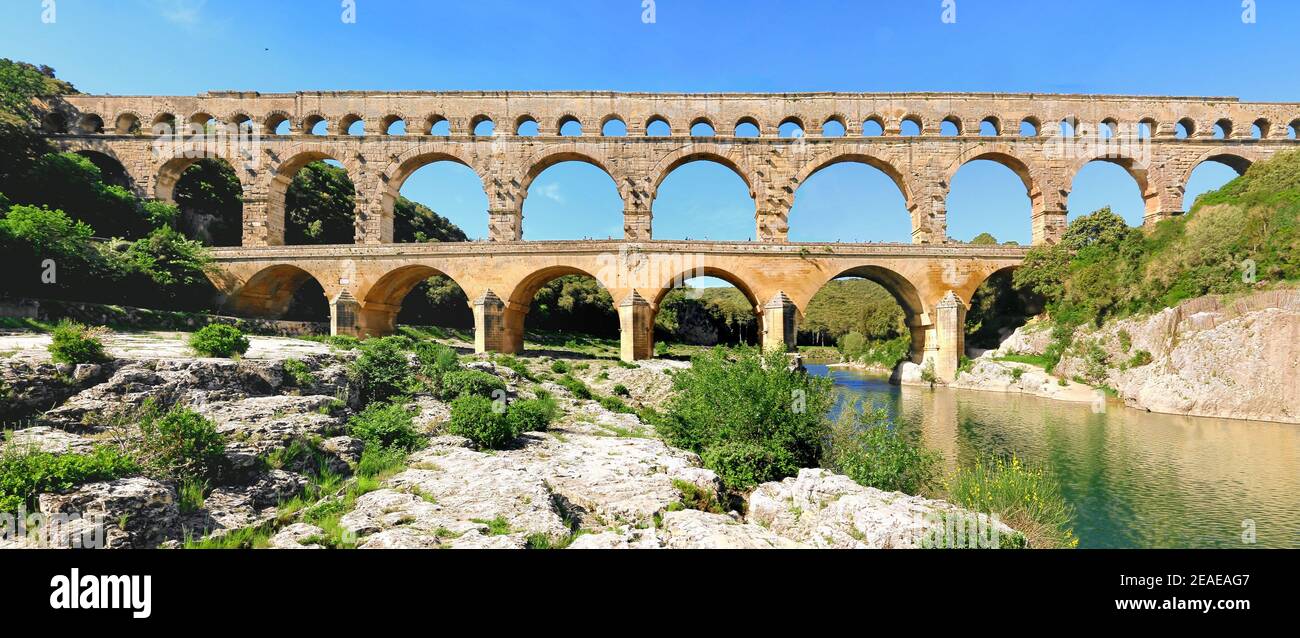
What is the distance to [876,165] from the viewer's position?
2923cm

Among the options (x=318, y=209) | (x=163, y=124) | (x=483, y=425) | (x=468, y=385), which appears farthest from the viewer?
(x=318, y=209)

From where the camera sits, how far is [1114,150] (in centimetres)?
2847

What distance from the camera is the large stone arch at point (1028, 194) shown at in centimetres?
2752

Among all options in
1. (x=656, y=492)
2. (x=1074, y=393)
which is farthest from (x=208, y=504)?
(x=1074, y=393)

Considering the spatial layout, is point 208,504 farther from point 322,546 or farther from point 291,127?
point 291,127

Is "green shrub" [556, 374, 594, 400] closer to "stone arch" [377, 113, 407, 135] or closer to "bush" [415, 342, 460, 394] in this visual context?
"bush" [415, 342, 460, 394]

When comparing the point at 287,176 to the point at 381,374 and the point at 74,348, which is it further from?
the point at 74,348

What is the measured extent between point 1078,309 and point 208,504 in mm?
32602

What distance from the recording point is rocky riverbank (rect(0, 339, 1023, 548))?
5.46 meters

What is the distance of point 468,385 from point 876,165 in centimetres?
2790

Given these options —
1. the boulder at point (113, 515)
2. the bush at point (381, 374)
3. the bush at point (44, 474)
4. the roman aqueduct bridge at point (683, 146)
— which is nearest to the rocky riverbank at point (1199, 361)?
the roman aqueduct bridge at point (683, 146)

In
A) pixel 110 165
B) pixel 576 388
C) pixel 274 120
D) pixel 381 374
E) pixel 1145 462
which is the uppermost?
pixel 274 120

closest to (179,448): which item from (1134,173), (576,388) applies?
(576,388)

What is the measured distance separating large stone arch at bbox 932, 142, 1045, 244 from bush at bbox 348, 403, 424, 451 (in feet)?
96.2
